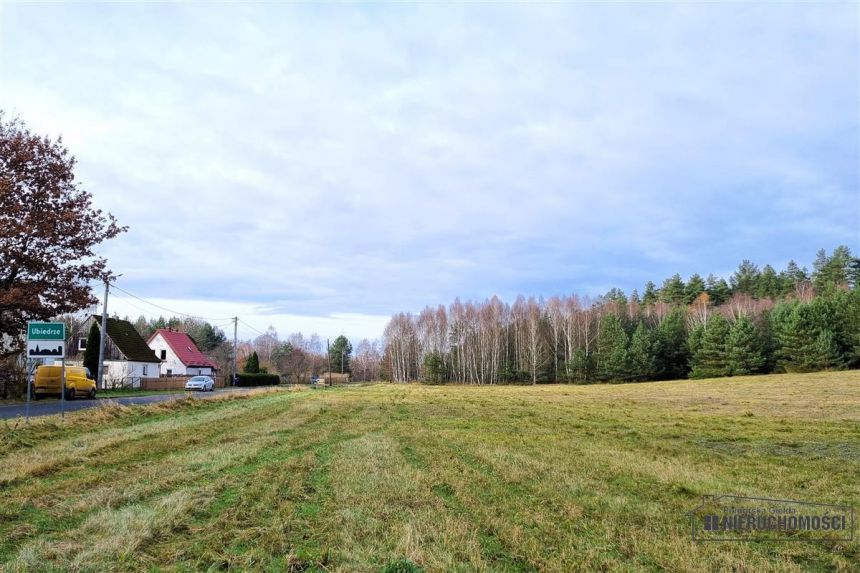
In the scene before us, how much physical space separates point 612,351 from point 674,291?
1460 inches

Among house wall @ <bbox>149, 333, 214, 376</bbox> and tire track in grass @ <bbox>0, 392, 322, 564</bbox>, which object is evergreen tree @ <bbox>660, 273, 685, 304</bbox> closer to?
house wall @ <bbox>149, 333, 214, 376</bbox>

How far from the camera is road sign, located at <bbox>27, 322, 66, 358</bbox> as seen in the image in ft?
50.8

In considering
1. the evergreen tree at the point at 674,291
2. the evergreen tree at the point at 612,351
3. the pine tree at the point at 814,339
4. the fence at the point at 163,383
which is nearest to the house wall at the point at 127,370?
the fence at the point at 163,383

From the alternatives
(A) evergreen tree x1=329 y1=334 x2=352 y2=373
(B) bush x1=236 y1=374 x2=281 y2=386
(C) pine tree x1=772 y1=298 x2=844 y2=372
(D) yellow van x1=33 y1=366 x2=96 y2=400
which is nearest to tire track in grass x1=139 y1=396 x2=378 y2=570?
(D) yellow van x1=33 y1=366 x2=96 y2=400

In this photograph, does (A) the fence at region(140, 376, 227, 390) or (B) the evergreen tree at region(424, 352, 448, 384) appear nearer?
(A) the fence at region(140, 376, 227, 390)

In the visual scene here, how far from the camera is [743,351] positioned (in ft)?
208

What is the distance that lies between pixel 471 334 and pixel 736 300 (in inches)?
1779

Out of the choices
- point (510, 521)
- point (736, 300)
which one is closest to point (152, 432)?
point (510, 521)

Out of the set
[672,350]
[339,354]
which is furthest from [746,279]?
[339,354]

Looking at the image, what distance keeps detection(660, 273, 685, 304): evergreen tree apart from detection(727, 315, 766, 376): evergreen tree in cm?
3646

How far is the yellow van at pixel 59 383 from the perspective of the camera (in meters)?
26.8

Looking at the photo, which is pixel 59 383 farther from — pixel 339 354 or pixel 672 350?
pixel 339 354

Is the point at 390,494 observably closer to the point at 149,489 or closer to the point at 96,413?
the point at 149,489

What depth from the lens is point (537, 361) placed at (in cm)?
8181
